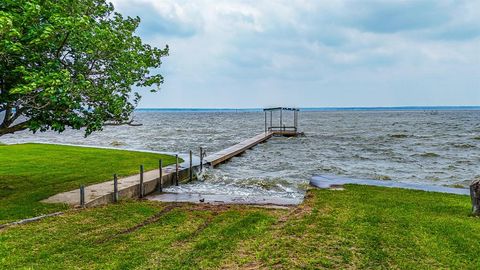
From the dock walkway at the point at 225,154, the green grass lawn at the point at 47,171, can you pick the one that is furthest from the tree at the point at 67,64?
the dock walkway at the point at 225,154

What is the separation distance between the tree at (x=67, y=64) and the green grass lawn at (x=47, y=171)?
2272 millimetres

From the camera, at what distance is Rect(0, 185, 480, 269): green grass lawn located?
6.66 meters

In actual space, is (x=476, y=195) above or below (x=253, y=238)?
above

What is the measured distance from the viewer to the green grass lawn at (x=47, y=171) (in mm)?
10992

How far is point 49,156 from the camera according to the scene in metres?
21.6

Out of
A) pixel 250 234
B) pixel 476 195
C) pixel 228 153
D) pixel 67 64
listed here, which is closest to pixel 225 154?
pixel 228 153

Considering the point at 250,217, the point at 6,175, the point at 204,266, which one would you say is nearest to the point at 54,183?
the point at 6,175

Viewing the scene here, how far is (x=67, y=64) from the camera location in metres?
10.1

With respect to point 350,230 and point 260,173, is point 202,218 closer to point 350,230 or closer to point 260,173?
point 350,230

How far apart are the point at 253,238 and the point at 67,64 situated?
658 centimetres

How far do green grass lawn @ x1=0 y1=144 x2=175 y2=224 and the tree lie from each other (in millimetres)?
2272

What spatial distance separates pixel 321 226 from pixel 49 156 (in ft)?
59.2

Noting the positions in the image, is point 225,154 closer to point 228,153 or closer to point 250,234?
point 228,153

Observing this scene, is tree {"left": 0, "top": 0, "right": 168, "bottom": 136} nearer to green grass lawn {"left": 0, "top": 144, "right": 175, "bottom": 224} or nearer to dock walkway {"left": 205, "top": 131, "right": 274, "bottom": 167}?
green grass lawn {"left": 0, "top": 144, "right": 175, "bottom": 224}
